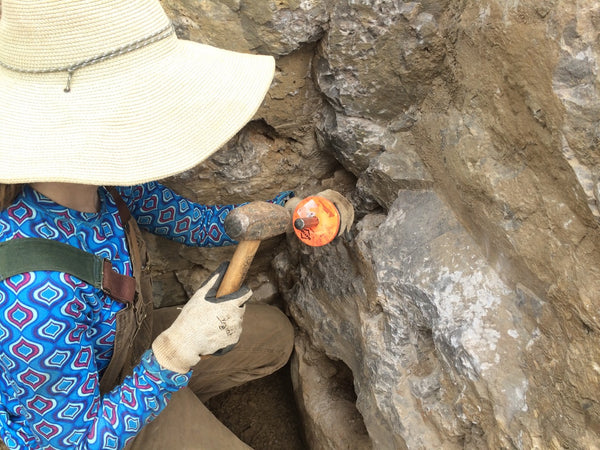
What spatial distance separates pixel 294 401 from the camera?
2.86 metres

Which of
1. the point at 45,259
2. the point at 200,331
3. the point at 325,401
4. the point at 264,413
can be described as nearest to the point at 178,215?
the point at 200,331

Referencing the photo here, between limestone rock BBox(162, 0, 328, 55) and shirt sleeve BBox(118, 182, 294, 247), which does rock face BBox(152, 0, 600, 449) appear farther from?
shirt sleeve BBox(118, 182, 294, 247)

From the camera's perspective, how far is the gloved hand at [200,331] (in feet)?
5.12

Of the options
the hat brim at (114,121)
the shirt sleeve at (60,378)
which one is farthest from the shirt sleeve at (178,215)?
the hat brim at (114,121)

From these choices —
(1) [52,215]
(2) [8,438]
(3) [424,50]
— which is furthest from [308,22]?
(2) [8,438]

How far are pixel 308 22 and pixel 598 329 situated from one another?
1.31 metres

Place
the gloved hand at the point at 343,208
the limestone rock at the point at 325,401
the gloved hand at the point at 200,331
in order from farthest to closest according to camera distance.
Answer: the limestone rock at the point at 325,401
the gloved hand at the point at 343,208
the gloved hand at the point at 200,331

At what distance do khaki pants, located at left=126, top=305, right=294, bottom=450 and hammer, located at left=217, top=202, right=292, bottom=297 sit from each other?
2.12 feet

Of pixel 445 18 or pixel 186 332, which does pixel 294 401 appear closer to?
pixel 186 332

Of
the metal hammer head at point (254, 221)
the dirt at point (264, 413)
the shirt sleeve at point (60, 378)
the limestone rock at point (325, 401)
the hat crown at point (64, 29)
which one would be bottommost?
the dirt at point (264, 413)

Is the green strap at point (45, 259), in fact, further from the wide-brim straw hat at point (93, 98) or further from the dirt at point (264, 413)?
the dirt at point (264, 413)

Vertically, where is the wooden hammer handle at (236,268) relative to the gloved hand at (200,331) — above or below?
above

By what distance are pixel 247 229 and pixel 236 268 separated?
0.56 feet

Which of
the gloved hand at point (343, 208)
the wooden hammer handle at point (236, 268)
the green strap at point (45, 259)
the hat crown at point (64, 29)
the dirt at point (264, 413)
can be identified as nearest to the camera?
the hat crown at point (64, 29)
